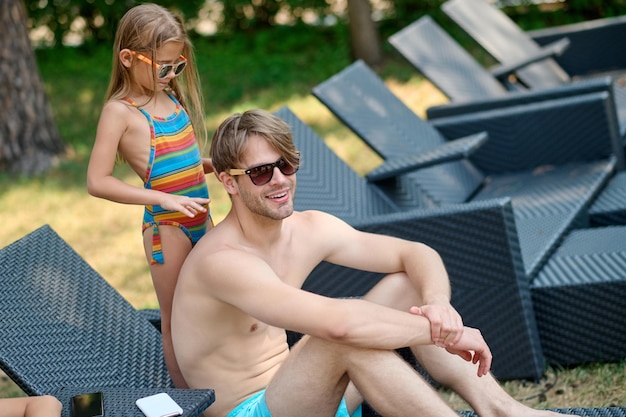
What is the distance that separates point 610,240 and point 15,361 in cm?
247

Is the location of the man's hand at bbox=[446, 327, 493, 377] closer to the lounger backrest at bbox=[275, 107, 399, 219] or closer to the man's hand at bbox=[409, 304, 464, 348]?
the man's hand at bbox=[409, 304, 464, 348]

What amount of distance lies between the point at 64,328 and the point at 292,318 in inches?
35.2

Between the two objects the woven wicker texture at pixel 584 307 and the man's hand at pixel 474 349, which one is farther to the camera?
the woven wicker texture at pixel 584 307

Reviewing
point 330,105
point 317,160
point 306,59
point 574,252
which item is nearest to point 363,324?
point 574,252

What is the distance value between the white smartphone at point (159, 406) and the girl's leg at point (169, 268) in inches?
26.4

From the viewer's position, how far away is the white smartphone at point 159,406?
2.46 meters

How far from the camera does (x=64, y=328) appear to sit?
3158 mm

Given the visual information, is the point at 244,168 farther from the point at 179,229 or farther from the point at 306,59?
the point at 306,59

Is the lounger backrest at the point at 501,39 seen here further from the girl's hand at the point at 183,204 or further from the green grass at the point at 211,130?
the girl's hand at the point at 183,204

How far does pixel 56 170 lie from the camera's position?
27.8ft

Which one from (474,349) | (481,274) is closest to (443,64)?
(481,274)

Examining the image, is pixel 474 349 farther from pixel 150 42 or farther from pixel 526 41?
pixel 526 41

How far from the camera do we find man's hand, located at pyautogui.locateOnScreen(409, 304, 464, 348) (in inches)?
109

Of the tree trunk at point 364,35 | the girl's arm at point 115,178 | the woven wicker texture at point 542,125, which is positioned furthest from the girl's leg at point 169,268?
the tree trunk at point 364,35
